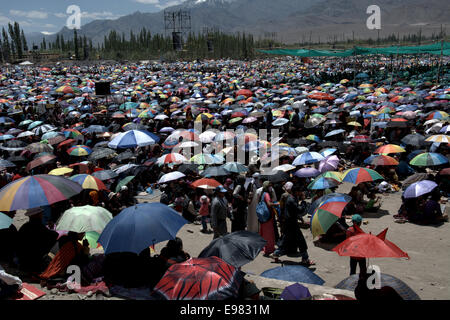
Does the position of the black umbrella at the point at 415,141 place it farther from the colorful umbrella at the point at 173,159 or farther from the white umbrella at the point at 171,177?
the white umbrella at the point at 171,177

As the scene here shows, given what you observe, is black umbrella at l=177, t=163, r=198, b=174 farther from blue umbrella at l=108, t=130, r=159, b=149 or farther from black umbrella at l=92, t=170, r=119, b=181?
black umbrella at l=92, t=170, r=119, b=181

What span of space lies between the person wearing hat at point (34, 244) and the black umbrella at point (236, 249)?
7.35 ft

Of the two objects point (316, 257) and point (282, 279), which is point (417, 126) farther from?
point (282, 279)

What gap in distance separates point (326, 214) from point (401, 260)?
1398mm

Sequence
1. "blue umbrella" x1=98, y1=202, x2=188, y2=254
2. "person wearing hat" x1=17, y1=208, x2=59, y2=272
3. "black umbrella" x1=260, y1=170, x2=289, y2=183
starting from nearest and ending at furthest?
"blue umbrella" x1=98, y1=202, x2=188, y2=254
"person wearing hat" x1=17, y1=208, x2=59, y2=272
"black umbrella" x1=260, y1=170, x2=289, y2=183

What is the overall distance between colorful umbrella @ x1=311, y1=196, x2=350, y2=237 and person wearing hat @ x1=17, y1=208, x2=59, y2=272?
12.0 feet

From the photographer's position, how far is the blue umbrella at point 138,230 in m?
4.16

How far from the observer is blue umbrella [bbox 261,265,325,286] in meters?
4.17

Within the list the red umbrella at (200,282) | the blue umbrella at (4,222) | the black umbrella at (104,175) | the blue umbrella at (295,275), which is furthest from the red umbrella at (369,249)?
the black umbrella at (104,175)

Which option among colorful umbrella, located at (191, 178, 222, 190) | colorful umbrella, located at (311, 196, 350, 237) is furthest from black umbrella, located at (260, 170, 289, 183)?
colorful umbrella, located at (311, 196, 350, 237)

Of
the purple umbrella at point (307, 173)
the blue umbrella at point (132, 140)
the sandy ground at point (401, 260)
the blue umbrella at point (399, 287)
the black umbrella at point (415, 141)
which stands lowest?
the sandy ground at point (401, 260)

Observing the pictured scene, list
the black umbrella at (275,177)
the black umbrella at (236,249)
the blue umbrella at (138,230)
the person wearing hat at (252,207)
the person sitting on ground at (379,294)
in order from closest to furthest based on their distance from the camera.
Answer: the person sitting on ground at (379,294) → the blue umbrella at (138,230) → the black umbrella at (236,249) → the person wearing hat at (252,207) → the black umbrella at (275,177)

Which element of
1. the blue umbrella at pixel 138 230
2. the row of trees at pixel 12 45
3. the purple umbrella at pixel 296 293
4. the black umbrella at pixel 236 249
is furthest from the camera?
the row of trees at pixel 12 45
